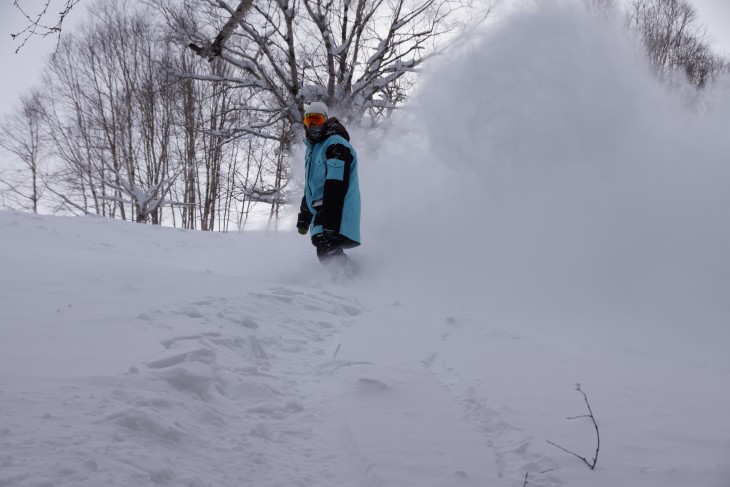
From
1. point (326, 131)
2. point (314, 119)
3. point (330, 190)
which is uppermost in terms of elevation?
point (314, 119)

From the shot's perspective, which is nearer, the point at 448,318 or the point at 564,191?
the point at 448,318

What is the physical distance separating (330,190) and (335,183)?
0.30 feet

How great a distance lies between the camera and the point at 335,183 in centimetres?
504

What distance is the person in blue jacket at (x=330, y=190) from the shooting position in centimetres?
505

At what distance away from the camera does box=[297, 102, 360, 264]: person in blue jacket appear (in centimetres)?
505

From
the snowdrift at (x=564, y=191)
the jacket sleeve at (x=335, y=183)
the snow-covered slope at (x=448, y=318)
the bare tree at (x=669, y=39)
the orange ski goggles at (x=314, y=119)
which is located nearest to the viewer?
the snow-covered slope at (x=448, y=318)

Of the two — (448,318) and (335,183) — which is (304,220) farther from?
(448,318)

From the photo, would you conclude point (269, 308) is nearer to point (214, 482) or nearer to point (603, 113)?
point (214, 482)

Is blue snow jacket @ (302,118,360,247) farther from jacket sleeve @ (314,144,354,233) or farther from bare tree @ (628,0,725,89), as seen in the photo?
bare tree @ (628,0,725,89)

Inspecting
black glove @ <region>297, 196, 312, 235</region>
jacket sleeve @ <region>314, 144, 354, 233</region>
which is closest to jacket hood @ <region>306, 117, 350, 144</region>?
jacket sleeve @ <region>314, 144, 354, 233</region>

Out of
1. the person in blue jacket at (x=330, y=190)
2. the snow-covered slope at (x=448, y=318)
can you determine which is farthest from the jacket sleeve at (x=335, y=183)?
the snow-covered slope at (x=448, y=318)

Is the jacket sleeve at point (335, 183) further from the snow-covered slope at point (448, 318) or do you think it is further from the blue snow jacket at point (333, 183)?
the snow-covered slope at point (448, 318)

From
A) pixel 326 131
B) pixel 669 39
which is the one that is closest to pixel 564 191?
pixel 326 131

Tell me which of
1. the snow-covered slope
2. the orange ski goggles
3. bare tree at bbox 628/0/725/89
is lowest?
the snow-covered slope
